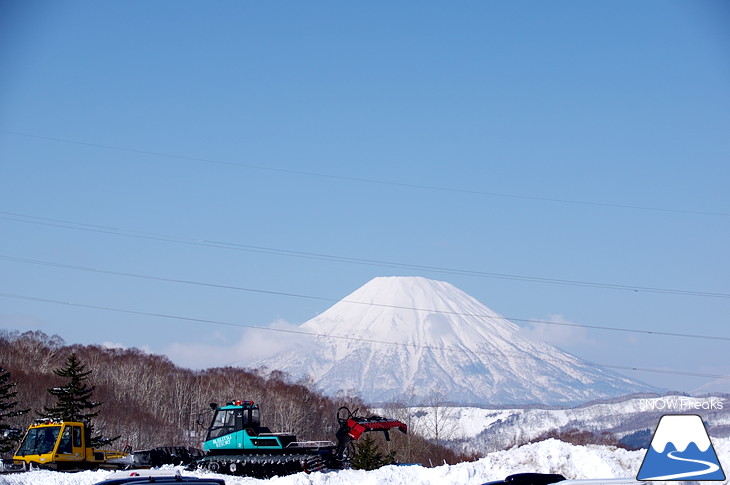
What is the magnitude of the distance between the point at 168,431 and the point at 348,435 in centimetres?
6629

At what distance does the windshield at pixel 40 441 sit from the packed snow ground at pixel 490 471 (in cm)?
325

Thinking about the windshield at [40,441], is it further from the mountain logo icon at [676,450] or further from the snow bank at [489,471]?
the mountain logo icon at [676,450]

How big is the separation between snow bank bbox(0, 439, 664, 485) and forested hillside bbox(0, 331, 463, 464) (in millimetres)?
50919

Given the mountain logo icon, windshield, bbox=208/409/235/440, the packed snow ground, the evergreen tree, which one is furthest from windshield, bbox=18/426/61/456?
the mountain logo icon

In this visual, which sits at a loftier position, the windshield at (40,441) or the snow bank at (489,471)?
the windshield at (40,441)

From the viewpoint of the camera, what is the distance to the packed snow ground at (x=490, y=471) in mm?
24875

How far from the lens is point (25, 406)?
7944cm

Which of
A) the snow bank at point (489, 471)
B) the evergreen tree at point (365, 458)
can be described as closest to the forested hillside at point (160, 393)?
the evergreen tree at point (365, 458)

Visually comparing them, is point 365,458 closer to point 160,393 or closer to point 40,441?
point 40,441

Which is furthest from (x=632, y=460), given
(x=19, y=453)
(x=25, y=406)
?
(x=25, y=406)

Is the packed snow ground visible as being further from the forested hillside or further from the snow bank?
the forested hillside

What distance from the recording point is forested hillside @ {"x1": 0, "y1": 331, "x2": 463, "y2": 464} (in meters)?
87.8

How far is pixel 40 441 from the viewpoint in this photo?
94.1ft

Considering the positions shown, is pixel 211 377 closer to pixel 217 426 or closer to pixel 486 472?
pixel 217 426
